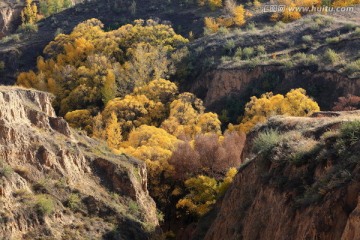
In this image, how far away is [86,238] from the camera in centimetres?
3048

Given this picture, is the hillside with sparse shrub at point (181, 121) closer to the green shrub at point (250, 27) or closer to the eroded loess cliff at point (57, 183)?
the eroded loess cliff at point (57, 183)

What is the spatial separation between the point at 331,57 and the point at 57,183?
4430 cm

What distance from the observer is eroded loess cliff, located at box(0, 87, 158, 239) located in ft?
95.3

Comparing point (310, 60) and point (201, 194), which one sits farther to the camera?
point (310, 60)

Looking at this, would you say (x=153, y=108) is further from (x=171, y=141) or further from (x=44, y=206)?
(x=44, y=206)

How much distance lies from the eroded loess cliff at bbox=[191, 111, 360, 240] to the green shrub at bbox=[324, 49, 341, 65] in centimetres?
3744

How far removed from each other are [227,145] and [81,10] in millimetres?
77480

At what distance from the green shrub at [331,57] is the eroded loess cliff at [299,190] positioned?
37.4 meters

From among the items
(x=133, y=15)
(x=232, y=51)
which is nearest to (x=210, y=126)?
(x=232, y=51)

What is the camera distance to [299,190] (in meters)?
22.3

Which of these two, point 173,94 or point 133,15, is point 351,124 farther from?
point 133,15

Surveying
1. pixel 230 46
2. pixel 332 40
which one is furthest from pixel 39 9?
pixel 332 40

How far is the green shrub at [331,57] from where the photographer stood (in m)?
68.8

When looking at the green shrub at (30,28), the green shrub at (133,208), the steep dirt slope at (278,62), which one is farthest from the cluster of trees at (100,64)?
the green shrub at (133,208)
